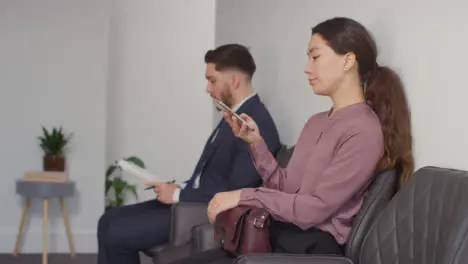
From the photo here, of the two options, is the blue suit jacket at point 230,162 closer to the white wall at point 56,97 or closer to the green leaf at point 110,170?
the white wall at point 56,97

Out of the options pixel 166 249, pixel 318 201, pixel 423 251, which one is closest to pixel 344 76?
pixel 318 201

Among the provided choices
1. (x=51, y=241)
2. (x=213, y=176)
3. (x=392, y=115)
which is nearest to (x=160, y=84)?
(x=51, y=241)

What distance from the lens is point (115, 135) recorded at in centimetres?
552

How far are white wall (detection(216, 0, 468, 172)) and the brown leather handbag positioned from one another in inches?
19.2

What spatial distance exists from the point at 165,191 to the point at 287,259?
1.35 metres

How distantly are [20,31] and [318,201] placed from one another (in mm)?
3590

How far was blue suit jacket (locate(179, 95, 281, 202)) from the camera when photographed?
2.88m

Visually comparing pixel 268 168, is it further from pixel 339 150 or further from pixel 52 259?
pixel 52 259

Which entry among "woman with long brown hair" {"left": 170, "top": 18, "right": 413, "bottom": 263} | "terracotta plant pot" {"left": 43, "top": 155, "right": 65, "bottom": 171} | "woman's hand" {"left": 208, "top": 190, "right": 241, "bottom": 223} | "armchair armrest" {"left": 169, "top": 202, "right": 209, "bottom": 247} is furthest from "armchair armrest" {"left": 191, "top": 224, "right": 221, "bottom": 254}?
"terracotta plant pot" {"left": 43, "top": 155, "right": 65, "bottom": 171}

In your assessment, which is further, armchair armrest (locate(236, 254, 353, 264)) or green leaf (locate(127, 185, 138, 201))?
green leaf (locate(127, 185, 138, 201))

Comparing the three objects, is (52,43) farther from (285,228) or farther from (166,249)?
(285,228)

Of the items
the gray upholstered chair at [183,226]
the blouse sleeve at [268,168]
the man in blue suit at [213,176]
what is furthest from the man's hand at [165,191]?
the blouse sleeve at [268,168]

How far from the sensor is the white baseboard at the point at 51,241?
16.3 feet

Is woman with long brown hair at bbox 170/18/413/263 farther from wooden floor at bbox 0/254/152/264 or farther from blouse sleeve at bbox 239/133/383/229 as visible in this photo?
wooden floor at bbox 0/254/152/264
